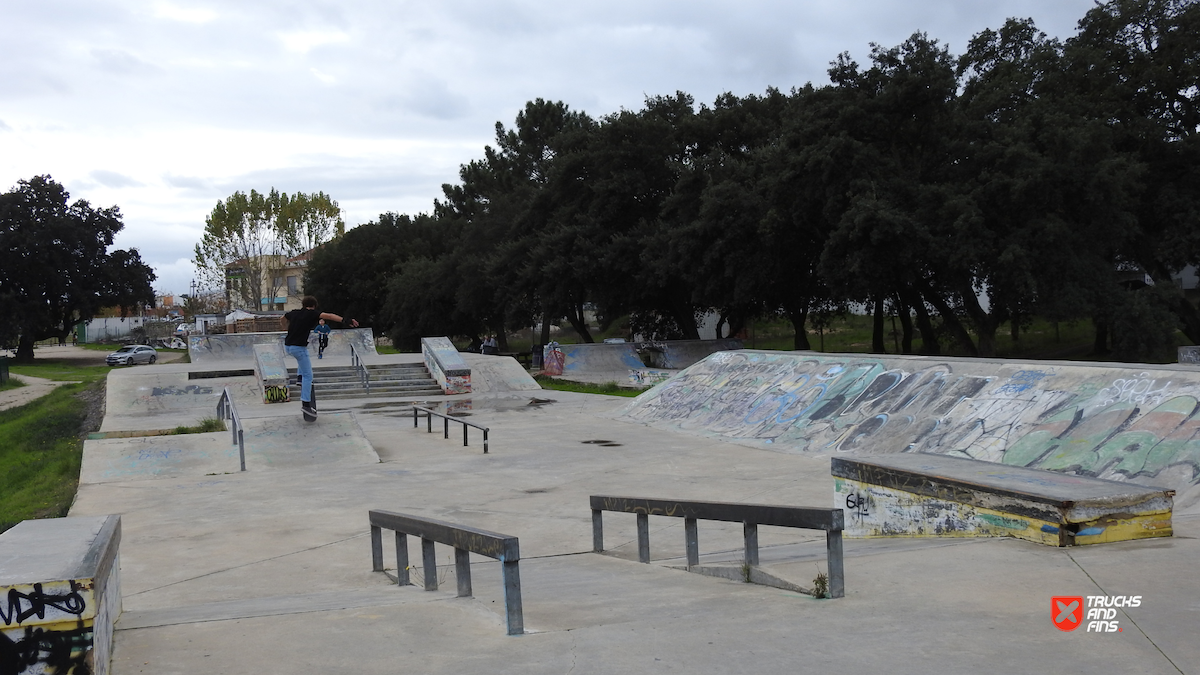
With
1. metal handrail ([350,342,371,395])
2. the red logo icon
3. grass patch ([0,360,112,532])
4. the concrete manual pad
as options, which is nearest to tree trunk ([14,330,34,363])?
grass patch ([0,360,112,532])

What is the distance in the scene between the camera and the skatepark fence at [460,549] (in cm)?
407

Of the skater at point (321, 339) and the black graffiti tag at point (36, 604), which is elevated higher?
the skater at point (321, 339)

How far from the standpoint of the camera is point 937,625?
3990 millimetres

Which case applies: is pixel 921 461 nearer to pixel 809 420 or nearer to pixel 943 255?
pixel 809 420

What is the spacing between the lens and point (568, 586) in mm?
5738

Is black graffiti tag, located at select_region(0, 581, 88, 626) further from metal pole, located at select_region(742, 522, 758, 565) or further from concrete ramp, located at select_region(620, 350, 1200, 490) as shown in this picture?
concrete ramp, located at select_region(620, 350, 1200, 490)

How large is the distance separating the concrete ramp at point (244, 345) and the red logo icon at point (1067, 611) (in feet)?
90.0

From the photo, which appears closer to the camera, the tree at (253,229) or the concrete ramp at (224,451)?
the concrete ramp at (224,451)

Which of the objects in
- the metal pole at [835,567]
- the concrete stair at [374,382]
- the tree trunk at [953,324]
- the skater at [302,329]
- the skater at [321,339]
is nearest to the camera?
the metal pole at [835,567]

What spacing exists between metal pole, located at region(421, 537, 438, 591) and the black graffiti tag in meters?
2.26

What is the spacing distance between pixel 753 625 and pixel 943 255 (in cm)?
2526

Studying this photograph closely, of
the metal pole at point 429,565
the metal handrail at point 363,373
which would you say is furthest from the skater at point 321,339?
the metal pole at point 429,565

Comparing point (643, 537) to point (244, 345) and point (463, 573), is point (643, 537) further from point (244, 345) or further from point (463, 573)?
point (244, 345)

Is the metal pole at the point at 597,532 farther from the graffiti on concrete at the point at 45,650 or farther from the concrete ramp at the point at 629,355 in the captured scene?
the concrete ramp at the point at 629,355
